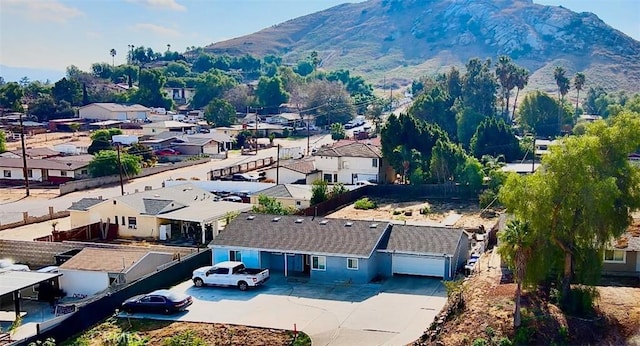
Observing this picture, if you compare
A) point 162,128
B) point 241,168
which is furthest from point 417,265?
point 162,128

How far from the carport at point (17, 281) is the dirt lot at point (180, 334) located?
3.50 metres

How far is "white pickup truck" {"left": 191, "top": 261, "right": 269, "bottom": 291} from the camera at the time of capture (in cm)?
2788

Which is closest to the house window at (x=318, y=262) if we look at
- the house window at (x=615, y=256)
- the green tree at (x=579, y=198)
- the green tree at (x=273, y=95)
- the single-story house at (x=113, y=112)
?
the green tree at (x=579, y=198)

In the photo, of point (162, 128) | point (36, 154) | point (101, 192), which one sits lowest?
point (101, 192)

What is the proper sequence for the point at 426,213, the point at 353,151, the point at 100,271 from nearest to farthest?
the point at 100,271, the point at 426,213, the point at 353,151

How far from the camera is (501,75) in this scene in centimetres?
9212

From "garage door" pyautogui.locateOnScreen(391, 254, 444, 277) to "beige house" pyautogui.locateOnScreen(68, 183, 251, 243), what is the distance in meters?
11.7

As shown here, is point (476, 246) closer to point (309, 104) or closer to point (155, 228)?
point (155, 228)

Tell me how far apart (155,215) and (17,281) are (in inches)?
468

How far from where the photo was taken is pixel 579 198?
2220 centimetres

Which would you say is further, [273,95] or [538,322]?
[273,95]

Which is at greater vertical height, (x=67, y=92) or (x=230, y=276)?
(x=67, y=92)

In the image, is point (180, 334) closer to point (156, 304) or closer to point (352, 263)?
point (156, 304)

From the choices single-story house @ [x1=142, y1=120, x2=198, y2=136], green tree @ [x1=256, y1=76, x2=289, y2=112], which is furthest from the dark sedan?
green tree @ [x1=256, y1=76, x2=289, y2=112]
